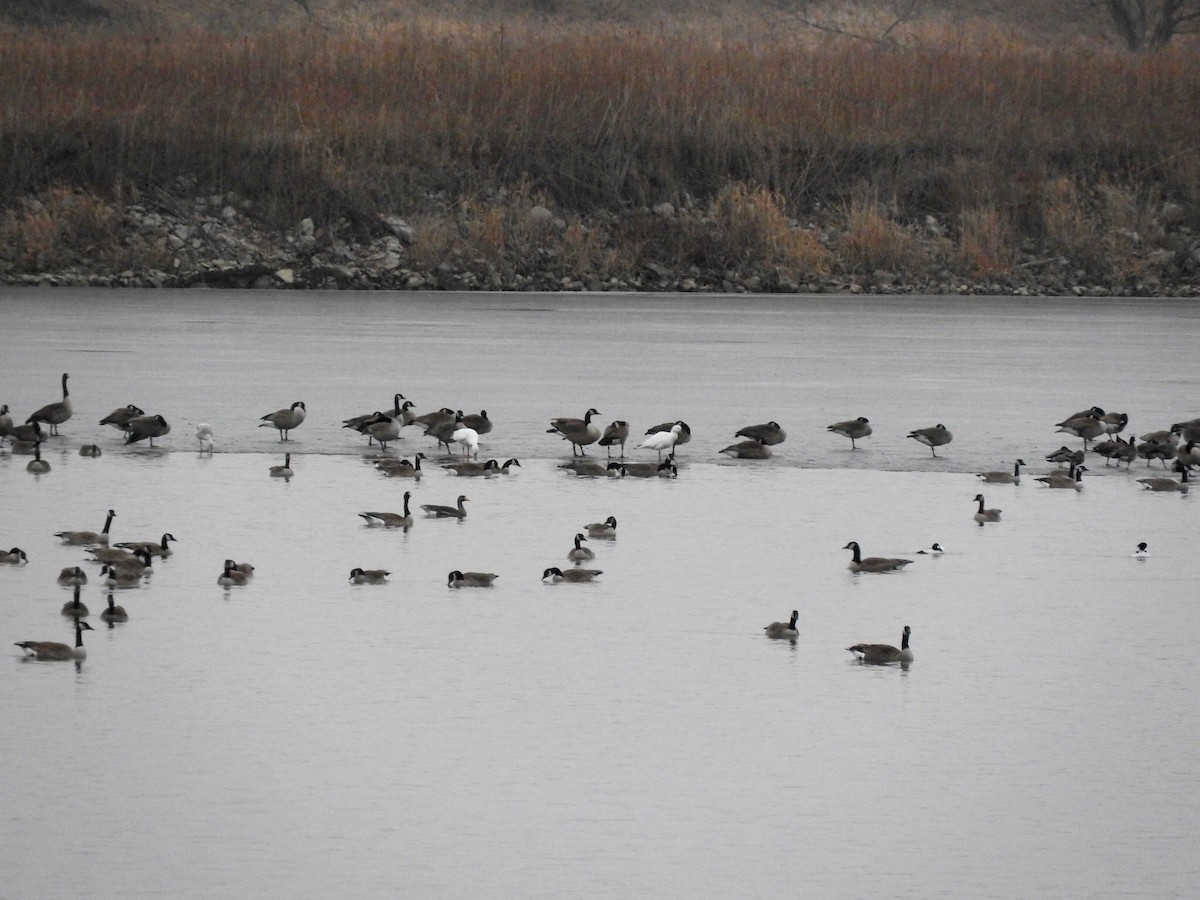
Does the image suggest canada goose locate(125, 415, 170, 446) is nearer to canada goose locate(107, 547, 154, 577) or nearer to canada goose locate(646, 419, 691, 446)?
canada goose locate(646, 419, 691, 446)

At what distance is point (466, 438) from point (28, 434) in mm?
3867

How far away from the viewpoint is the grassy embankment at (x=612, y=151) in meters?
36.9

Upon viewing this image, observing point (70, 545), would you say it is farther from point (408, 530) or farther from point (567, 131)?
point (567, 131)

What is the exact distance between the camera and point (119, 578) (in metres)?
11.0

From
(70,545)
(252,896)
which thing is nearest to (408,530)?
(70,545)

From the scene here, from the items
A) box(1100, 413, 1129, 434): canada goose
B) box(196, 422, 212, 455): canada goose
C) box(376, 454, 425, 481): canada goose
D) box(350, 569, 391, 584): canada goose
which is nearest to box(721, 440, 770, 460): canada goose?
box(376, 454, 425, 481): canada goose

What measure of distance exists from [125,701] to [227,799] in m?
1.49

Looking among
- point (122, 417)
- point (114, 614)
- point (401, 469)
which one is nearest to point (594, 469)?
point (401, 469)

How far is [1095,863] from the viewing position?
651 centimetres

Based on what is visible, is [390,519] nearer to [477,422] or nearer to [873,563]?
[873,563]

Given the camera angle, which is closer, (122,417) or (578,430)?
(578,430)

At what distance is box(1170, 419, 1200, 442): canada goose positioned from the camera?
53.3ft

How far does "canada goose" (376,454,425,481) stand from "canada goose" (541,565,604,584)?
4.38m

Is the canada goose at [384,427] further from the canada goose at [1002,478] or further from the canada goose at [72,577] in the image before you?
the canada goose at [72,577]
